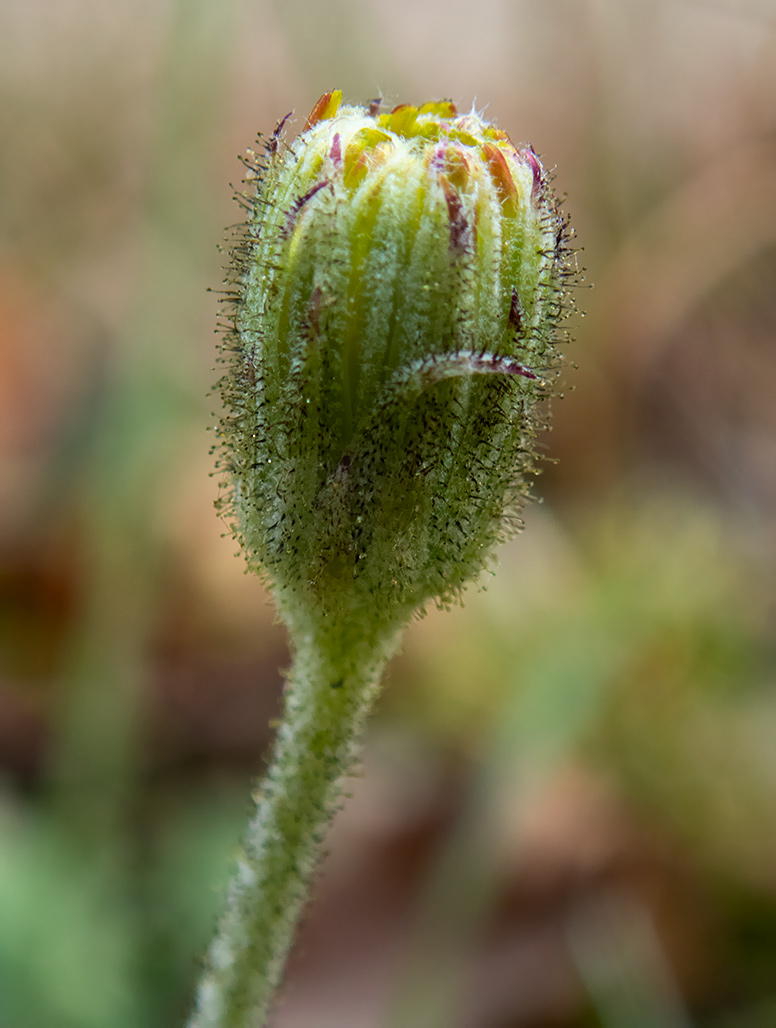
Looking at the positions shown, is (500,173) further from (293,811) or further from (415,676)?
(415,676)

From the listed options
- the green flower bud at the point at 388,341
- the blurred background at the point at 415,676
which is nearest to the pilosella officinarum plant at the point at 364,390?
the green flower bud at the point at 388,341

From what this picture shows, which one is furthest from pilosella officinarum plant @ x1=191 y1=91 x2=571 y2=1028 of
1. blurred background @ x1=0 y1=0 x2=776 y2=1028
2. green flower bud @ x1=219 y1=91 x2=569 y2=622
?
blurred background @ x1=0 y1=0 x2=776 y2=1028

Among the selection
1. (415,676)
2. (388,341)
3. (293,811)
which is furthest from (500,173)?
(415,676)

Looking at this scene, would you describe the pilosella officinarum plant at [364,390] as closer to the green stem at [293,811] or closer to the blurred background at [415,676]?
the green stem at [293,811]

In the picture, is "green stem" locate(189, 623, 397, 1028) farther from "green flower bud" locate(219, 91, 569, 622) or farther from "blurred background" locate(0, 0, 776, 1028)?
"blurred background" locate(0, 0, 776, 1028)

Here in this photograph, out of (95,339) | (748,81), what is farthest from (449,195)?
(748,81)

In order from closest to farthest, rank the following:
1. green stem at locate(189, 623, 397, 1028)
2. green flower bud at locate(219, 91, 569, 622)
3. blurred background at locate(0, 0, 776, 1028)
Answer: green flower bud at locate(219, 91, 569, 622) → green stem at locate(189, 623, 397, 1028) → blurred background at locate(0, 0, 776, 1028)
